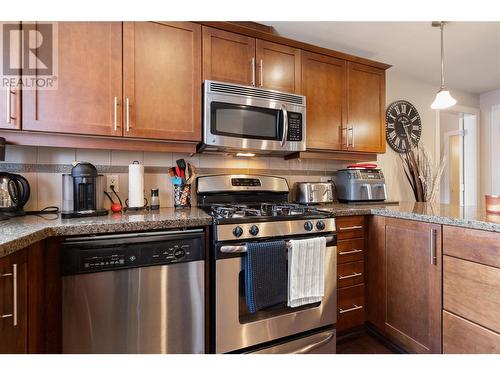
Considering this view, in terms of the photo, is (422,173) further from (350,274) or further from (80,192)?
(80,192)

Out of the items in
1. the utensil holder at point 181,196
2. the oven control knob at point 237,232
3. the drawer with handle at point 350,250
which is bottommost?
the drawer with handle at point 350,250

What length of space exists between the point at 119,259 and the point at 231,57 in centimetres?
145

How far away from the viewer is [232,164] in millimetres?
2111

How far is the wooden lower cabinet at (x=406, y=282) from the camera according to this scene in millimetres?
1393

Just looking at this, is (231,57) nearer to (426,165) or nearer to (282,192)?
(282,192)

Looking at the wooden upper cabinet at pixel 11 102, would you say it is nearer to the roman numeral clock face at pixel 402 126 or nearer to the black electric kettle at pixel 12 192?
the black electric kettle at pixel 12 192

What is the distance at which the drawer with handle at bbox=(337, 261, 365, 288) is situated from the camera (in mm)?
1748

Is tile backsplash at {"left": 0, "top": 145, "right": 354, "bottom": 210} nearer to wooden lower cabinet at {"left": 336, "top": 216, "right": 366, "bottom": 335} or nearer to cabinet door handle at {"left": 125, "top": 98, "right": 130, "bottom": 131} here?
cabinet door handle at {"left": 125, "top": 98, "right": 130, "bottom": 131}

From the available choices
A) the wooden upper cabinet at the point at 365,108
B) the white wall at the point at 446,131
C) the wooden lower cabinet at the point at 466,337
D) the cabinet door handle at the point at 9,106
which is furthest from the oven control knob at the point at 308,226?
the white wall at the point at 446,131

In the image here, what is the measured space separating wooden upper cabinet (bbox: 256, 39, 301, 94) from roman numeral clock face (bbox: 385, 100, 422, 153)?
1.38 metres

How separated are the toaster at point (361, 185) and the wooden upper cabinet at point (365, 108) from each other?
0.68 feet

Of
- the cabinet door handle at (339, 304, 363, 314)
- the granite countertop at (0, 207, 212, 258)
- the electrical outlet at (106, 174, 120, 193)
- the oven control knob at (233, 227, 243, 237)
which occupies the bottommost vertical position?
the cabinet door handle at (339, 304, 363, 314)

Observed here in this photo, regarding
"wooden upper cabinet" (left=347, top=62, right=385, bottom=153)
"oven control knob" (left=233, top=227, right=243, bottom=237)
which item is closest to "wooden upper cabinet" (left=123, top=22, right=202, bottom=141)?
"oven control knob" (left=233, top=227, right=243, bottom=237)

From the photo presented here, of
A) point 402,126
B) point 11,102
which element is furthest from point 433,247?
point 11,102
